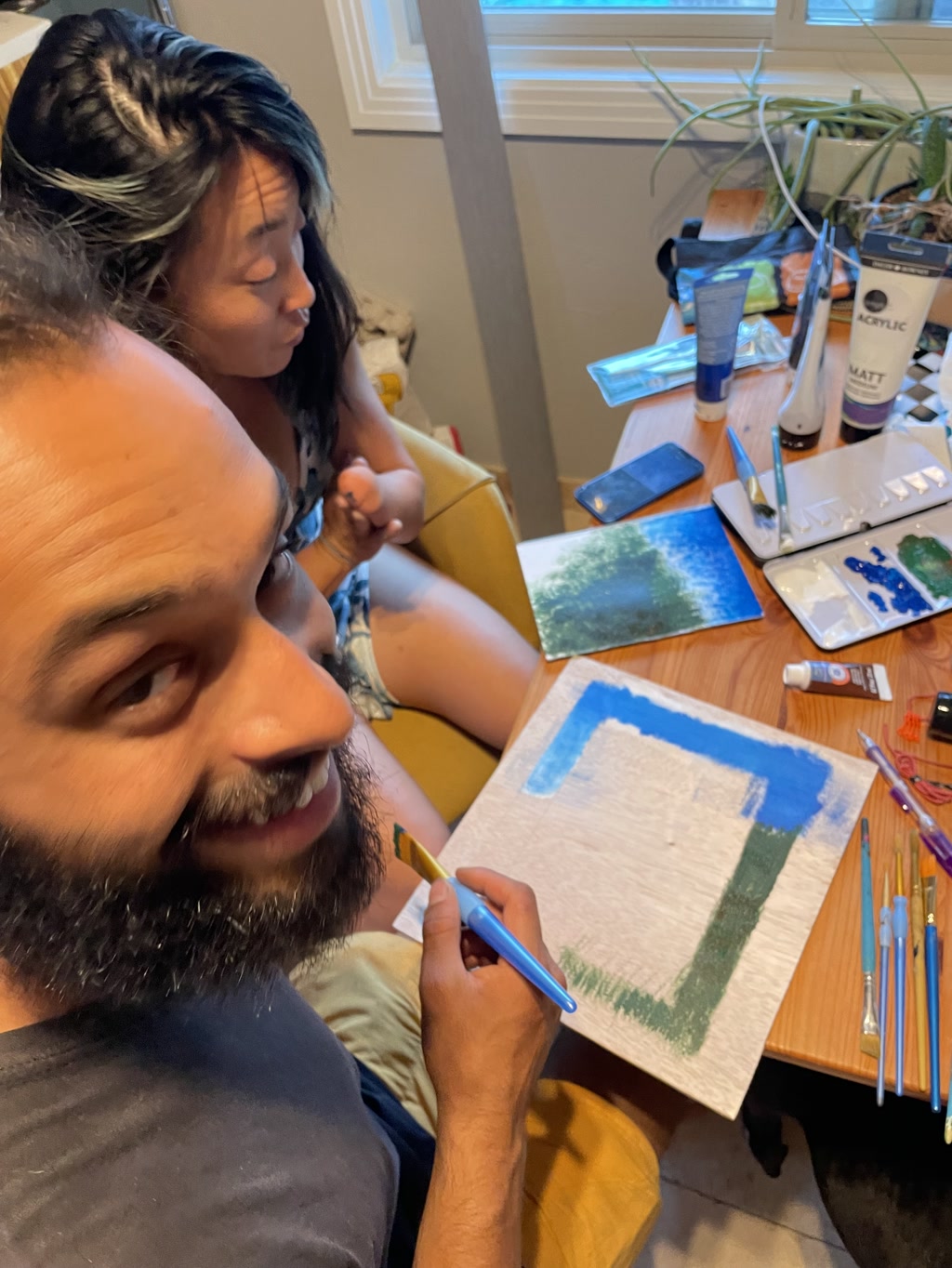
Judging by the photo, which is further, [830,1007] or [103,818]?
[830,1007]

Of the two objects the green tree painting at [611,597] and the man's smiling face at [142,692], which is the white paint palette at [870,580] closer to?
the green tree painting at [611,597]

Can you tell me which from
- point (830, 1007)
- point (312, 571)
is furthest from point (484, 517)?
point (830, 1007)

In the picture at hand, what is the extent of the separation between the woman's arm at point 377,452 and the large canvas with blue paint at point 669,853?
418 mm

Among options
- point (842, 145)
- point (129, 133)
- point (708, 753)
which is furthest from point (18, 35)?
point (708, 753)

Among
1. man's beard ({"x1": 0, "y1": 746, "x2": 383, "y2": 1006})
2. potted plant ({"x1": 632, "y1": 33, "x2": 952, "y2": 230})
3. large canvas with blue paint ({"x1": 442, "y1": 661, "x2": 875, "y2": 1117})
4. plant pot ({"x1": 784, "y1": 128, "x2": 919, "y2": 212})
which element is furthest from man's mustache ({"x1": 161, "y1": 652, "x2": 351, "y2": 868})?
plant pot ({"x1": 784, "y1": 128, "x2": 919, "y2": 212})

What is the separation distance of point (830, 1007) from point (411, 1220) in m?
0.37

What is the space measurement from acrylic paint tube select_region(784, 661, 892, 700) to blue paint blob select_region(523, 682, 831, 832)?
6 centimetres

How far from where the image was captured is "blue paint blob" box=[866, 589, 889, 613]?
79 centimetres

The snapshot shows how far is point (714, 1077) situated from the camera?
59cm

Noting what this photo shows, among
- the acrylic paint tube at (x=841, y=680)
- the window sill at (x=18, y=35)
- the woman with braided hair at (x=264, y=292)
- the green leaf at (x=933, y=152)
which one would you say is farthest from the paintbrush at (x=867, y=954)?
the window sill at (x=18, y=35)

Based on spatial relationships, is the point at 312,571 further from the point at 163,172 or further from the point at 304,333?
the point at 163,172

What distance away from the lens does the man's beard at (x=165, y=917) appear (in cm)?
47

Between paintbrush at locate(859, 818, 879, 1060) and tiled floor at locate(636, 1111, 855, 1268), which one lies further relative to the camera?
tiled floor at locate(636, 1111, 855, 1268)

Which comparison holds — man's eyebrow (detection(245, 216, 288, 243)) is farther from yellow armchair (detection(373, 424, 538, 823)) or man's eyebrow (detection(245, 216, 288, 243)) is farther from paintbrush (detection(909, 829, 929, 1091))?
paintbrush (detection(909, 829, 929, 1091))
